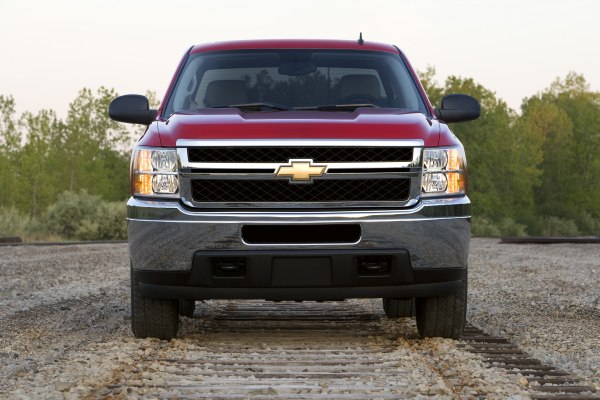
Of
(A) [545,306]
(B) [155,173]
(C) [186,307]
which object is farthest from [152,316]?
(A) [545,306]

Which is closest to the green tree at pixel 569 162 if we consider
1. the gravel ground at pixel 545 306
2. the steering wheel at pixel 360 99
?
the gravel ground at pixel 545 306

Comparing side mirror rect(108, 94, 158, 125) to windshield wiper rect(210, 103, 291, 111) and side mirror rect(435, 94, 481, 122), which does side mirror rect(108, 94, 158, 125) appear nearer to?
windshield wiper rect(210, 103, 291, 111)

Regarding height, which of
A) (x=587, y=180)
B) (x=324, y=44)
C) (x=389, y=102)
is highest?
(x=324, y=44)

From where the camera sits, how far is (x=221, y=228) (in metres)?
5.62

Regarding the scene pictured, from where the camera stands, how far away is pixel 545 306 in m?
9.62

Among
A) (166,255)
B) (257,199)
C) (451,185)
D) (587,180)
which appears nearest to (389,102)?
(451,185)

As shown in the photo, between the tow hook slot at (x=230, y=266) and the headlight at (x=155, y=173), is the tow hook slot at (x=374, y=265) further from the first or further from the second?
the headlight at (x=155, y=173)

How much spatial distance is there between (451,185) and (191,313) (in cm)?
307

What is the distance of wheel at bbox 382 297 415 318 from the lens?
26.2 ft

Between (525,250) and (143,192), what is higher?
(143,192)

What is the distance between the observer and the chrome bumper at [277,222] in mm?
5629

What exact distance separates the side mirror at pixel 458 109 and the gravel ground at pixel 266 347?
1647mm

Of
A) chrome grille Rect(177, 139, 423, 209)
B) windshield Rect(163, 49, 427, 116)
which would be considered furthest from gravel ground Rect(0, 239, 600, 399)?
windshield Rect(163, 49, 427, 116)

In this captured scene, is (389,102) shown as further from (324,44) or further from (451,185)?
(451,185)
